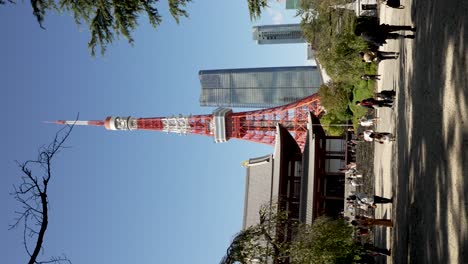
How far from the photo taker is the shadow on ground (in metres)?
7.17

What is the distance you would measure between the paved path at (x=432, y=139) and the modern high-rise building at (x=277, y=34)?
303 ft

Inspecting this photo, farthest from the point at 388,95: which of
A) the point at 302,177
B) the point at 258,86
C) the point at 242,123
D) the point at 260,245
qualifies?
the point at 258,86

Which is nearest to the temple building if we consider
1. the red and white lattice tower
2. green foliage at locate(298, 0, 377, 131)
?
green foliage at locate(298, 0, 377, 131)

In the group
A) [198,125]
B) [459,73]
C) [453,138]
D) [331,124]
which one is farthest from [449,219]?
[198,125]

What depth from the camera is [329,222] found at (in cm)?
1302

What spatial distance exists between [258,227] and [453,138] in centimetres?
569

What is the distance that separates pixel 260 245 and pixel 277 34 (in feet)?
317

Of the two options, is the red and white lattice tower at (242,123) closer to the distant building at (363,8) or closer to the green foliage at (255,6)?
the distant building at (363,8)

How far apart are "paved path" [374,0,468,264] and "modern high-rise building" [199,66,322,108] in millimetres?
80165

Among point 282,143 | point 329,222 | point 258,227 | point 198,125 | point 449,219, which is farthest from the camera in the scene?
point 198,125

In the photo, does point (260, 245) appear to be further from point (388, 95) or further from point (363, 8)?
point (363, 8)

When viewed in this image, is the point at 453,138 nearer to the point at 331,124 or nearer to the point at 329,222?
the point at 329,222

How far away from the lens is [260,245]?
1154cm

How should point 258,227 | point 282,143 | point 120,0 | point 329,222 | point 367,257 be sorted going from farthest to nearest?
point 282,143
point 367,257
point 329,222
point 258,227
point 120,0
